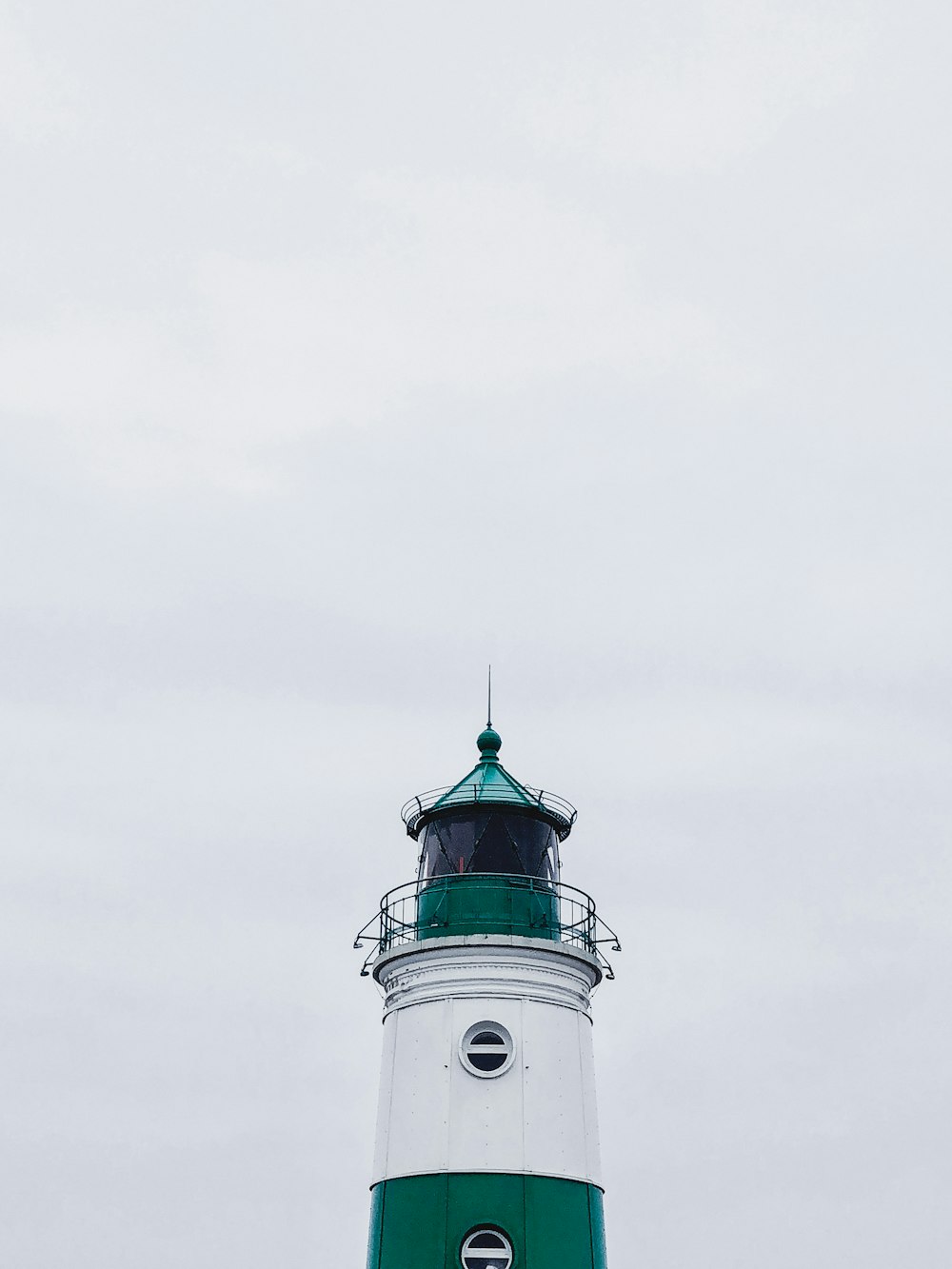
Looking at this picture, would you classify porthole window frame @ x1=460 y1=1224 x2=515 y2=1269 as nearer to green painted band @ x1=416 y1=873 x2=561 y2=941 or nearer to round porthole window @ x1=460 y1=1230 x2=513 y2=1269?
round porthole window @ x1=460 y1=1230 x2=513 y2=1269

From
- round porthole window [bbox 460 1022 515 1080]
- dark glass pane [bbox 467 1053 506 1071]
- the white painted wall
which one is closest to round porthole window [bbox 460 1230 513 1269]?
the white painted wall

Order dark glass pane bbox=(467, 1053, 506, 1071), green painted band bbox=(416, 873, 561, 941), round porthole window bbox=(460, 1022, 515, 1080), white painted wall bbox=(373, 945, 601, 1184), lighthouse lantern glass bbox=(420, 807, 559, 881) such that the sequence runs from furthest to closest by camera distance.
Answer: lighthouse lantern glass bbox=(420, 807, 559, 881), green painted band bbox=(416, 873, 561, 941), dark glass pane bbox=(467, 1053, 506, 1071), round porthole window bbox=(460, 1022, 515, 1080), white painted wall bbox=(373, 945, 601, 1184)

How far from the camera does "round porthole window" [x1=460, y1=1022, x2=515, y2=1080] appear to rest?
2577cm

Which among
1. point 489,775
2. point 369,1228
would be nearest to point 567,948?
point 489,775

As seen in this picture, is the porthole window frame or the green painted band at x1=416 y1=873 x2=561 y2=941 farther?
the green painted band at x1=416 y1=873 x2=561 y2=941

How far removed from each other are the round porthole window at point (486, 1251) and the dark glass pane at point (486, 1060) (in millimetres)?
2668

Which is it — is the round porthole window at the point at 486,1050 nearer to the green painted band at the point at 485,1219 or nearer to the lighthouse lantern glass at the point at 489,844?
the green painted band at the point at 485,1219

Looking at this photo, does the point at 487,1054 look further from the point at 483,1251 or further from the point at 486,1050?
the point at 483,1251

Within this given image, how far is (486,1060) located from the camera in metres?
25.9

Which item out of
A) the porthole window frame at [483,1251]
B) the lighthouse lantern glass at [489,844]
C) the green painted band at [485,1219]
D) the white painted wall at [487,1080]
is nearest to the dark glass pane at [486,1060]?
the white painted wall at [487,1080]

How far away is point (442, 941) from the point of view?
86.6 feet

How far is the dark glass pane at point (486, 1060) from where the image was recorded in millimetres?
25875

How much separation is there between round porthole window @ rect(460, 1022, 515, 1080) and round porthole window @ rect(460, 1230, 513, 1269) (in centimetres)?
254

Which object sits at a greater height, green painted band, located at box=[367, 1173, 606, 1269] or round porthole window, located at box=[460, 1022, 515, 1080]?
round porthole window, located at box=[460, 1022, 515, 1080]
